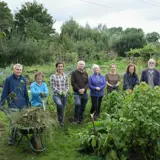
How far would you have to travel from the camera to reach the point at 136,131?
3.92m

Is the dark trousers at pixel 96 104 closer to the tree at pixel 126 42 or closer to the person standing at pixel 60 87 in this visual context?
the person standing at pixel 60 87

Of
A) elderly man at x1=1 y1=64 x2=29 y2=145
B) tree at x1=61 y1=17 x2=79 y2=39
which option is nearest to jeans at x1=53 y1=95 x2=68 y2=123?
elderly man at x1=1 y1=64 x2=29 y2=145

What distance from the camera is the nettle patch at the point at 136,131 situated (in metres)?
3.74

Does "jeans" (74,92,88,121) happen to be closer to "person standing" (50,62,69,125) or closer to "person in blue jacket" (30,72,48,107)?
"person standing" (50,62,69,125)

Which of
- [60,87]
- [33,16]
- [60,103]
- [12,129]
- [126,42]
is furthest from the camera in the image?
[33,16]

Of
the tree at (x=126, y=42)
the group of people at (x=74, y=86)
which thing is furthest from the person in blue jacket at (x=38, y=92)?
the tree at (x=126, y=42)

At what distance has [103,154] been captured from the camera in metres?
4.24

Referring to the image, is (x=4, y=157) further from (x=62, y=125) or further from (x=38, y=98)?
(x=62, y=125)

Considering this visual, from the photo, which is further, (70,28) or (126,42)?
(126,42)

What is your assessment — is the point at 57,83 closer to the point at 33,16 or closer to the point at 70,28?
the point at 70,28

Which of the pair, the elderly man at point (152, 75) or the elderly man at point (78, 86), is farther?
the elderly man at point (152, 75)

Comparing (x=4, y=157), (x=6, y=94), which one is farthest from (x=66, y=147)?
(x=6, y=94)

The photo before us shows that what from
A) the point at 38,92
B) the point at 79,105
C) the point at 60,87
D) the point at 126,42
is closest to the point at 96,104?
the point at 79,105

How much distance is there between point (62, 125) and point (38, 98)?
36.5 inches
